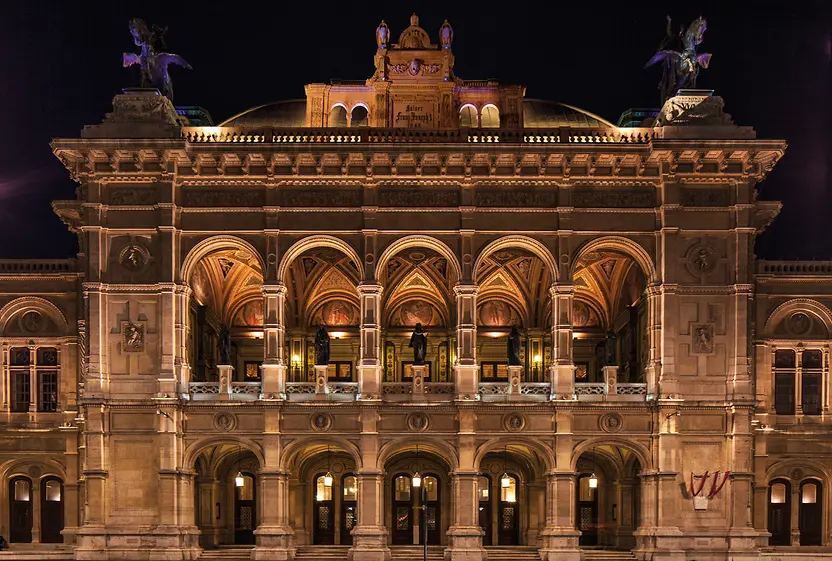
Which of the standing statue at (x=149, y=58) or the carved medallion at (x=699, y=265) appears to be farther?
the standing statue at (x=149, y=58)

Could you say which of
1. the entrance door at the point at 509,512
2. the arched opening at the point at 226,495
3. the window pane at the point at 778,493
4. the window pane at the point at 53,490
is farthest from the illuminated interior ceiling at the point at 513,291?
the window pane at the point at 53,490

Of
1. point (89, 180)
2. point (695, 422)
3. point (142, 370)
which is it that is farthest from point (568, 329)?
point (89, 180)

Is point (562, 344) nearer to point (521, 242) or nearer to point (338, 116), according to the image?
point (521, 242)

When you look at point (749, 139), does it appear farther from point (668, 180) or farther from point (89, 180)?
point (89, 180)

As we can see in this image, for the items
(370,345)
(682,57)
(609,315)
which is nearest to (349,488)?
(370,345)

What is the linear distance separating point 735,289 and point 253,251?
744 inches

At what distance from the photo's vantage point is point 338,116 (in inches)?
2138

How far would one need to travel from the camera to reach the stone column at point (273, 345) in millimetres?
46969

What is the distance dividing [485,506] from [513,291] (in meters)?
10.4

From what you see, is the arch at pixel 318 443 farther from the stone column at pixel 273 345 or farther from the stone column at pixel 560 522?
the stone column at pixel 560 522

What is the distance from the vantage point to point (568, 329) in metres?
47.3

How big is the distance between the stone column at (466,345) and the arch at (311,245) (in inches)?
162

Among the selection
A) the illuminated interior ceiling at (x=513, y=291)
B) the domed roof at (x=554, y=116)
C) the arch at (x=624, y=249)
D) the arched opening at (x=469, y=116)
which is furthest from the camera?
the illuminated interior ceiling at (x=513, y=291)

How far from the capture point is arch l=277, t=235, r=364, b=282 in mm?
47406
